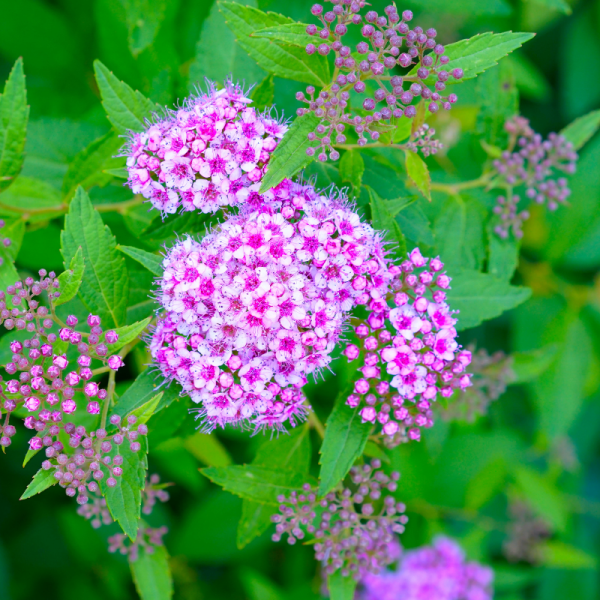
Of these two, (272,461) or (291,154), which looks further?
(272,461)

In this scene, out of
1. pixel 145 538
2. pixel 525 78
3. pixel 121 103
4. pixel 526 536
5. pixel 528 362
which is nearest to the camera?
pixel 121 103

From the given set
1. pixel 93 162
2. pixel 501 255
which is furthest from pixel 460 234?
pixel 93 162

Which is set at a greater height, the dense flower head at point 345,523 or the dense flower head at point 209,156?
the dense flower head at point 209,156

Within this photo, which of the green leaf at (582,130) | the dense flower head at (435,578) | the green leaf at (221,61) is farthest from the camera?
the dense flower head at (435,578)

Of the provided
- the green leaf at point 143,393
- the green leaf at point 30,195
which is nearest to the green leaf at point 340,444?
the green leaf at point 143,393

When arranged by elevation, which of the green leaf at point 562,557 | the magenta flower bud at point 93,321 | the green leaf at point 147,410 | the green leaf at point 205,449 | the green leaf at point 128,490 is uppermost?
the magenta flower bud at point 93,321

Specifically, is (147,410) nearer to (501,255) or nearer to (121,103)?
(121,103)

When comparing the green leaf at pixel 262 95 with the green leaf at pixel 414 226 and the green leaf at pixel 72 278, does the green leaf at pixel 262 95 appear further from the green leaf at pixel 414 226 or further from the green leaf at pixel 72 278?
the green leaf at pixel 72 278
